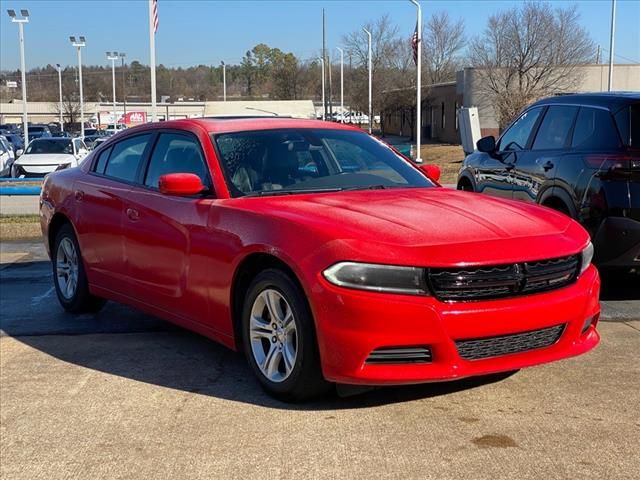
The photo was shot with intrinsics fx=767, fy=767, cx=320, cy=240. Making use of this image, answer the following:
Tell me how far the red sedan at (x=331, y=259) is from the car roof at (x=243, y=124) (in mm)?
18

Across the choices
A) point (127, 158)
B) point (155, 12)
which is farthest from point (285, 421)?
point (155, 12)

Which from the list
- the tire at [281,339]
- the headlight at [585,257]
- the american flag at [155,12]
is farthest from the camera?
the american flag at [155,12]

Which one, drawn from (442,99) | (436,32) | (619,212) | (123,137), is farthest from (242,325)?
(436,32)

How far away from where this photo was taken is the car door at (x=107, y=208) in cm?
572

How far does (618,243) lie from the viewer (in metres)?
5.98

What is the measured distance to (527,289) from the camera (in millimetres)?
3926

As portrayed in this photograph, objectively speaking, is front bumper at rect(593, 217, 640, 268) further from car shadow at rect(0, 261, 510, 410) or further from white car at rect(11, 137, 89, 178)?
white car at rect(11, 137, 89, 178)

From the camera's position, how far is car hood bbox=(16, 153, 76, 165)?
24969 millimetres

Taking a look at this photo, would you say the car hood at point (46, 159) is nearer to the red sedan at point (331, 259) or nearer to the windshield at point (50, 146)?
the windshield at point (50, 146)

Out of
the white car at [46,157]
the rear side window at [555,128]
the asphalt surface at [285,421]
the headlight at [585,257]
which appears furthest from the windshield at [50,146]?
the headlight at [585,257]

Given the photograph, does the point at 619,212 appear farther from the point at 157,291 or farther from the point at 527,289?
the point at 157,291

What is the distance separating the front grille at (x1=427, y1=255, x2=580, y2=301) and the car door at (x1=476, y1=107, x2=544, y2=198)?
12.6ft

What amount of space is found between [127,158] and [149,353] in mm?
1583

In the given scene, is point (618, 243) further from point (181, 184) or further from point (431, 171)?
point (181, 184)
